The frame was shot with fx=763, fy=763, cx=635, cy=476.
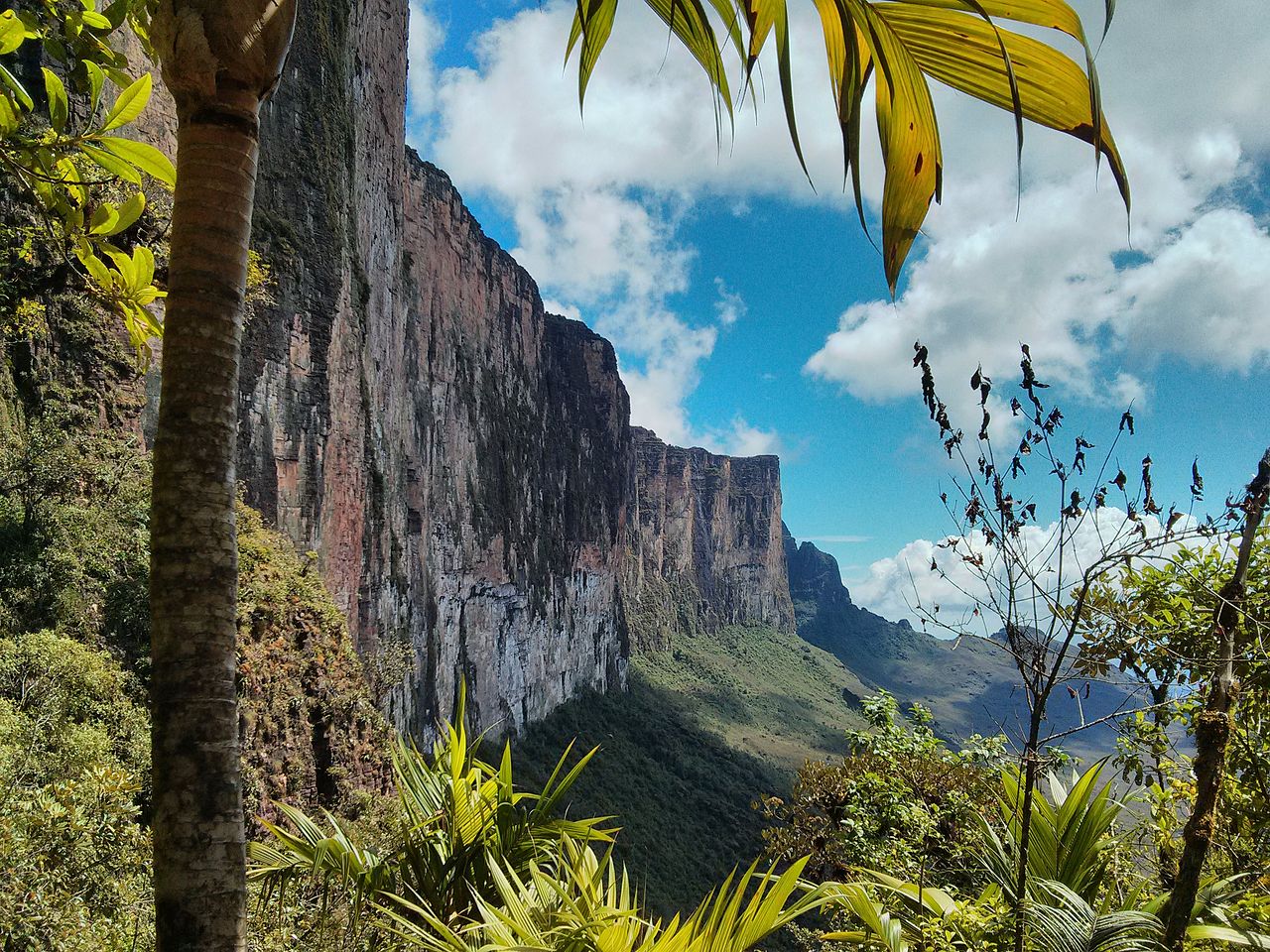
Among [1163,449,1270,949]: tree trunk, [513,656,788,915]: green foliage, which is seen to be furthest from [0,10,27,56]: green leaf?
[513,656,788,915]: green foliage

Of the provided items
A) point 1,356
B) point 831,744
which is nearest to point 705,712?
point 831,744

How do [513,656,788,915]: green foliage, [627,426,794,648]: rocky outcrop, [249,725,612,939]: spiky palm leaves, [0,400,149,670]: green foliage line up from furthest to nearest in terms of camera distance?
1. [627,426,794,648]: rocky outcrop
2. [513,656,788,915]: green foliage
3. [0,400,149,670]: green foliage
4. [249,725,612,939]: spiky palm leaves

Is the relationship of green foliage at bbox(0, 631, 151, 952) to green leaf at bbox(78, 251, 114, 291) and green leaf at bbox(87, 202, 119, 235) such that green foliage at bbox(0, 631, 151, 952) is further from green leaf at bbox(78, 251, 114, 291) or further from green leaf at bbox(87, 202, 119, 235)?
green leaf at bbox(87, 202, 119, 235)

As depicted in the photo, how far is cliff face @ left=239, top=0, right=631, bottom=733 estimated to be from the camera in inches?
686

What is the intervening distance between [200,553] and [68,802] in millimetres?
3687

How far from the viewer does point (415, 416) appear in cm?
3231

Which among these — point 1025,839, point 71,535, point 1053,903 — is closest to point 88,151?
point 1025,839

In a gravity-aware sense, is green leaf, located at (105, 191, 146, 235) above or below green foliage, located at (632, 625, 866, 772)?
above

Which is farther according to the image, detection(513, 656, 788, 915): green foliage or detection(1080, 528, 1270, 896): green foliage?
detection(513, 656, 788, 915): green foliage

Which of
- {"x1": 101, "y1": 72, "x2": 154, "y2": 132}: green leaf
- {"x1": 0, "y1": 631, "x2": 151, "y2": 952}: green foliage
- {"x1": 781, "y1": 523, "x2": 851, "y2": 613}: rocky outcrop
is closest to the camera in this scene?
{"x1": 101, "y1": 72, "x2": 154, "y2": 132}: green leaf

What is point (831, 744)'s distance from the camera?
61938 millimetres

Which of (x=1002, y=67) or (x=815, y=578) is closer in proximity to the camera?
(x=1002, y=67)

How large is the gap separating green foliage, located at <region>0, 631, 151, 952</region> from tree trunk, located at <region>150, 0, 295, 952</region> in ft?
6.29

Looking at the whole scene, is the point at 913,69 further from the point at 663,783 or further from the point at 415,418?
the point at 663,783
